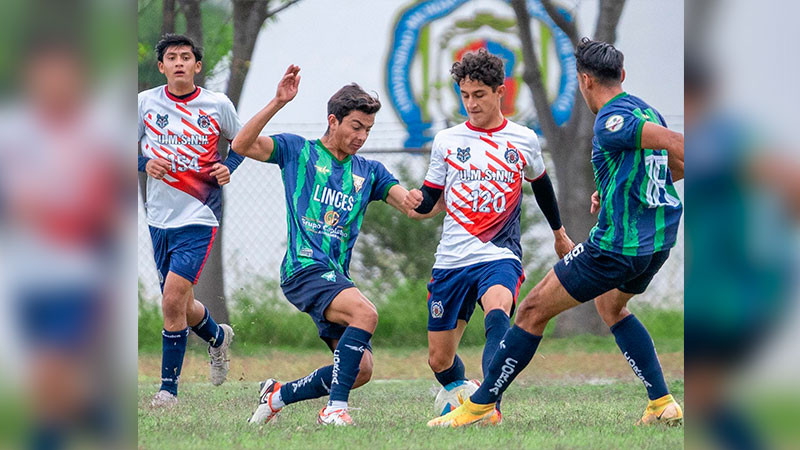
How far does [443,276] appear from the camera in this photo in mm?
5395

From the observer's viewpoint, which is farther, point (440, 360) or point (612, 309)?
point (440, 360)

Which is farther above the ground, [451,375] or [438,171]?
[438,171]

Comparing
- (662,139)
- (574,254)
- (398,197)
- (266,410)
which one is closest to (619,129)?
(662,139)

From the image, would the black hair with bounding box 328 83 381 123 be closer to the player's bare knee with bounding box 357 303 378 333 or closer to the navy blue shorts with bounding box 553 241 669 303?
the player's bare knee with bounding box 357 303 378 333

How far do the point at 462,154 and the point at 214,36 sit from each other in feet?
23.4

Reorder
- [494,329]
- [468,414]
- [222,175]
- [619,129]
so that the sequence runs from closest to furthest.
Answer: [619,129] < [468,414] < [494,329] < [222,175]

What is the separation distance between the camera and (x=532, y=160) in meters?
5.48

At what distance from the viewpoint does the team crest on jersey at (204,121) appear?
6.39 m

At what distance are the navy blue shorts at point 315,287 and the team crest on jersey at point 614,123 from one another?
1.56 meters

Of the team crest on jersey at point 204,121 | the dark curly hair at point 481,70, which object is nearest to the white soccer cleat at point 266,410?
the dark curly hair at point 481,70

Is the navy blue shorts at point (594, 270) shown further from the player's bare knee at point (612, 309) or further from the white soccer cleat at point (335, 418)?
the white soccer cleat at point (335, 418)

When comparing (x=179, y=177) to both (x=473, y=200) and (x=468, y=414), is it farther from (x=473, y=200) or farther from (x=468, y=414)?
(x=468, y=414)

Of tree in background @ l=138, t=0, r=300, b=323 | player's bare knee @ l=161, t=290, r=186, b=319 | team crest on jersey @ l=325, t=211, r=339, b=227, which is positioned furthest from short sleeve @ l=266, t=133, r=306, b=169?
tree in background @ l=138, t=0, r=300, b=323
